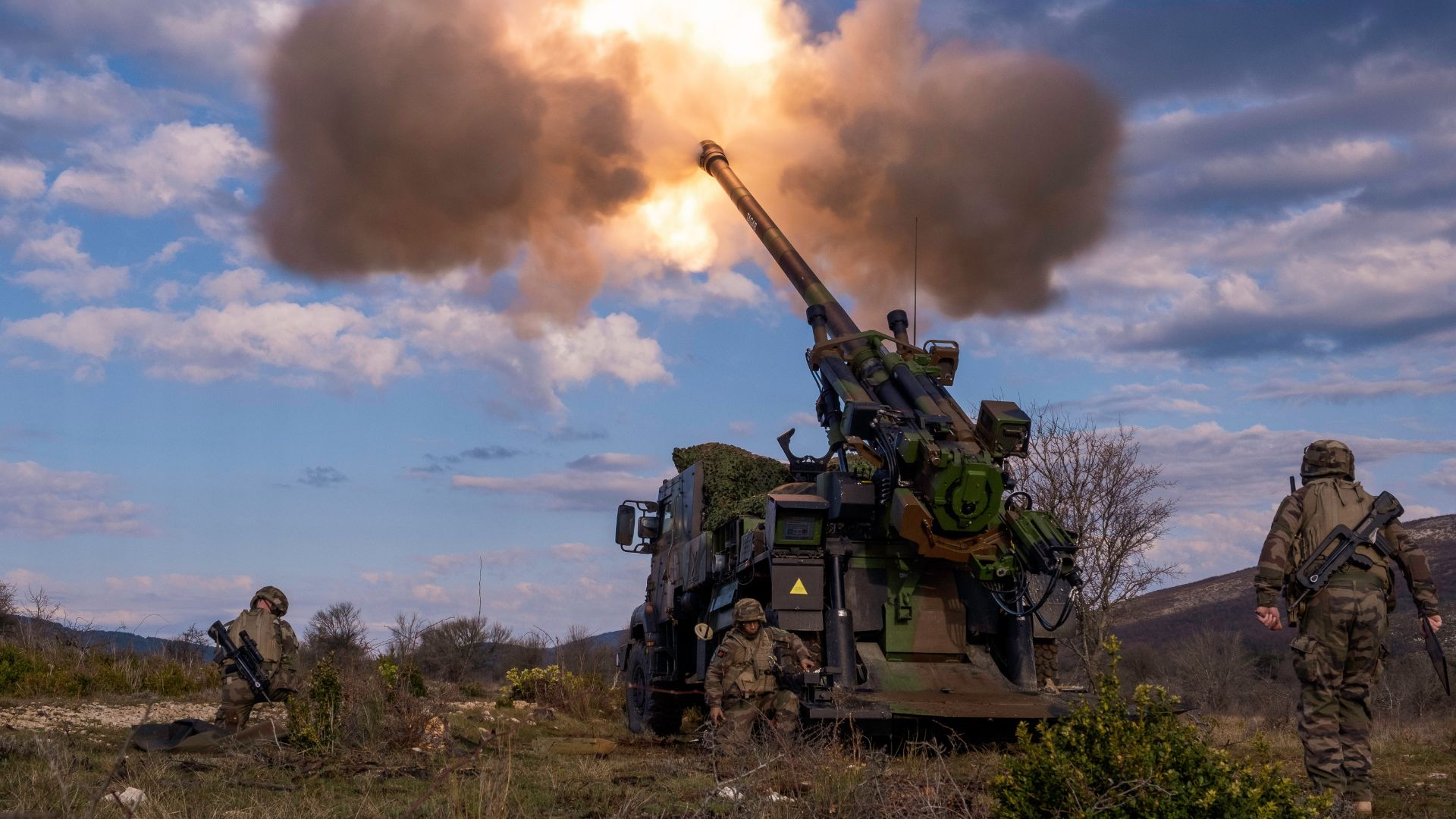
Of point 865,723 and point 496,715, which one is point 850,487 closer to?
point 865,723

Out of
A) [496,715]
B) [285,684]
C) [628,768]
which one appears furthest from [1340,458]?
[496,715]

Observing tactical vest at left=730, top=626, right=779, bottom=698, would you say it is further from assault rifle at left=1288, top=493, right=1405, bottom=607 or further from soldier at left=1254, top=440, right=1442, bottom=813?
assault rifle at left=1288, top=493, right=1405, bottom=607

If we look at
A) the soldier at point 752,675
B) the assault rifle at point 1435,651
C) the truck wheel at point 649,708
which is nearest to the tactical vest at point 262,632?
the truck wheel at point 649,708

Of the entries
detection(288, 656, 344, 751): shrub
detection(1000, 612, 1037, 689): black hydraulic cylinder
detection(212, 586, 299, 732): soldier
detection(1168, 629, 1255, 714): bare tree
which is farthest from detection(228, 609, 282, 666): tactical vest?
detection(1168, 629, 1255, 714): bare tree

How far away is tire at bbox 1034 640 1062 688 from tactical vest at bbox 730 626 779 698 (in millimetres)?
2556

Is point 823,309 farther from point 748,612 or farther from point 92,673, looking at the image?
point 92,673

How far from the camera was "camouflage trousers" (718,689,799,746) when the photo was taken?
408 inches

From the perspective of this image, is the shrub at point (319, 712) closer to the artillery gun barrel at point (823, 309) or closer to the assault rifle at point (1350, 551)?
the artillery gun barrel at point (823, 309)

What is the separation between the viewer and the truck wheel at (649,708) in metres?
14.8

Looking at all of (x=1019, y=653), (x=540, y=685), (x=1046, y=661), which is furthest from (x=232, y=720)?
(x=540, y=685)

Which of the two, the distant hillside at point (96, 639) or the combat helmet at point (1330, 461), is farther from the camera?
the distant hillside at point (96, 639)

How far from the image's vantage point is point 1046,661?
459 inches

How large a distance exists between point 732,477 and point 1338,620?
8.30 meters

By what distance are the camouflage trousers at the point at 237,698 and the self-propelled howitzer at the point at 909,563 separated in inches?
165
